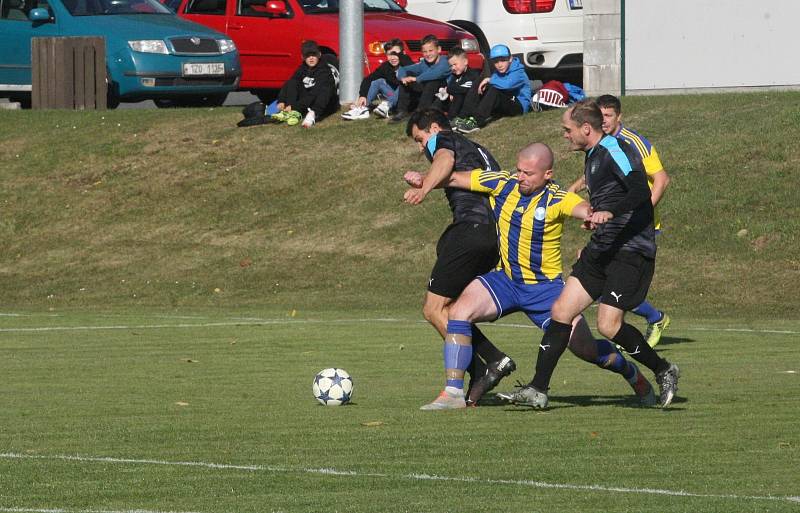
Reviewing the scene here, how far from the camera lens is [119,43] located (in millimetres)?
27094

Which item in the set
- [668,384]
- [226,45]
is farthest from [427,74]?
[668,384]

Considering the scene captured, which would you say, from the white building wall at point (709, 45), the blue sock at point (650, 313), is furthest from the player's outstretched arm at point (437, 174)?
the white building wall at point (709, 45)

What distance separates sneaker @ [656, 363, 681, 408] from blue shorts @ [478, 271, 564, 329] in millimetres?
779

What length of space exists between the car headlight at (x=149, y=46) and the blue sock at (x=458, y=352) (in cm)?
1782

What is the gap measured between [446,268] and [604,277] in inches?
43.8

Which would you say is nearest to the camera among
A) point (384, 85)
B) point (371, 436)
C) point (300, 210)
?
point (371, 436)

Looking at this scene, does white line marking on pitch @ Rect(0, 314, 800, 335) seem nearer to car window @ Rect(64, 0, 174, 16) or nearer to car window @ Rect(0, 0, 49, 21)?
car window @ Rect(64, 0, 174, 16)

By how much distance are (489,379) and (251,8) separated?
19.3 meters

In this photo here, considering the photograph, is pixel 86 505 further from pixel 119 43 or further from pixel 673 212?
pixel 119 43

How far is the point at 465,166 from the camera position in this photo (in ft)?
33.6

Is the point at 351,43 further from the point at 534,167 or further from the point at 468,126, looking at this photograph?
the point at 534,167

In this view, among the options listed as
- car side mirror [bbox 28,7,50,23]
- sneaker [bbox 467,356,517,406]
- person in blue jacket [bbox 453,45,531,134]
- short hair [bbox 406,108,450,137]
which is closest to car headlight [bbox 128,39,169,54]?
car side mirror [bbox 28,7,50,23]

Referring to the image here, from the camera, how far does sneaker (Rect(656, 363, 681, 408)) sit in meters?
9.55

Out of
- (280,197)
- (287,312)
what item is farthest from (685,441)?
(280,197)
